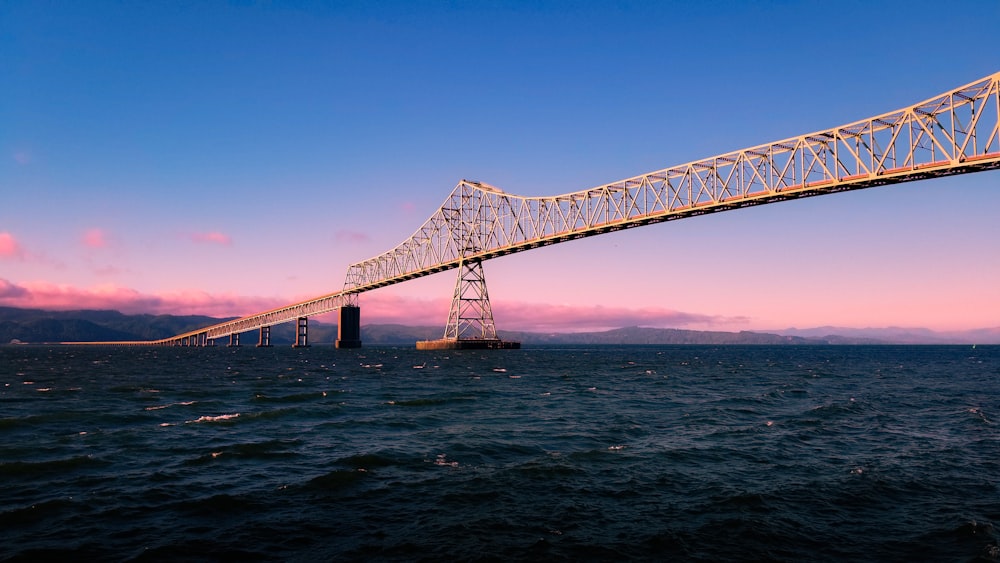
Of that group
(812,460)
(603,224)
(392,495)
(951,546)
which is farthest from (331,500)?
(603,224)

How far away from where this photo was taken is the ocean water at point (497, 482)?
1214 cm

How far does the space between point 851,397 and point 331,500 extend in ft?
120

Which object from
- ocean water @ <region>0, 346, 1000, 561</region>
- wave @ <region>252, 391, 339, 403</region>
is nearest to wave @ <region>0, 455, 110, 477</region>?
ocean water @ <region>0, 346, 1000, 561</region>

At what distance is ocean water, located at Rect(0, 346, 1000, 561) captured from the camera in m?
12.1

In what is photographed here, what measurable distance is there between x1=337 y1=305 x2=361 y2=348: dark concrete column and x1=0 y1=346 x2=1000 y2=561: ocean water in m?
136

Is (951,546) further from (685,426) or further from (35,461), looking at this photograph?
(35,461)

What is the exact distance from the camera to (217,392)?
40.8m

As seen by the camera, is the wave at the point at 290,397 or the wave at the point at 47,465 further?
the wave at the point at 290,397


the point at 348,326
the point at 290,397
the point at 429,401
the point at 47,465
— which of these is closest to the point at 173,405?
the point at 290,397

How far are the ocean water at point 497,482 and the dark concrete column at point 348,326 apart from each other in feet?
447

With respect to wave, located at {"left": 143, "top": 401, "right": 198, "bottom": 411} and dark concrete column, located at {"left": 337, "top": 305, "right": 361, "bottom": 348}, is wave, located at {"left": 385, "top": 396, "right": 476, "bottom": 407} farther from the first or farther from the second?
dark concrete column, located at {"left": 337, "top": 305, "right": 361, "bottom": 348}

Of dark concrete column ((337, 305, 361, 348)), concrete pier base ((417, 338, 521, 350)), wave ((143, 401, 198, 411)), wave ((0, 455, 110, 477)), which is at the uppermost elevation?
dark concrete column ((337, 305, 361, 348))

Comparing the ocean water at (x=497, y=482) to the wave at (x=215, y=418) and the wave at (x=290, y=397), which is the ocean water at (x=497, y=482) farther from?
the wave at (x=290, y=397)

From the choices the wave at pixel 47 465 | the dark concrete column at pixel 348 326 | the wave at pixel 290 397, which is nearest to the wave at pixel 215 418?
the wave at pixel 290 397
